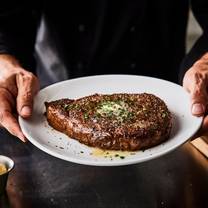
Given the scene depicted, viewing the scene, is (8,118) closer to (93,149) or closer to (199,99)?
(93,149)

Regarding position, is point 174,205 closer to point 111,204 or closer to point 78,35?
point 111,204

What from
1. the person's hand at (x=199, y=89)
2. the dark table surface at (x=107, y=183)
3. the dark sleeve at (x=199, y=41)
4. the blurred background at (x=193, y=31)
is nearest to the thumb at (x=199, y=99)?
the person's hand at (x=199, y=89)

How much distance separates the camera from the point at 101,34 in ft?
5.84

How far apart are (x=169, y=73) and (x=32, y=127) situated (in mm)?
876

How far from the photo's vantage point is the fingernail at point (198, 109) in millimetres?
1215

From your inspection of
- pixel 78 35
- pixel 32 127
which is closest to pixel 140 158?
pixel 32 127

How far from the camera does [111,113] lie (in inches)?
47.9

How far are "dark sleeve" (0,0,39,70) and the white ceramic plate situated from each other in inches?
13.6

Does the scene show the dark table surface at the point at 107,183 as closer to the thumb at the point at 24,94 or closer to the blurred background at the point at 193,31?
the thumb at the point at 24,94

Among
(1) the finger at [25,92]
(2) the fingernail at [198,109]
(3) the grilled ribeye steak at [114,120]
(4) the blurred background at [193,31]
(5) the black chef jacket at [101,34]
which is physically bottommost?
(4) the blurred background at [193,31]

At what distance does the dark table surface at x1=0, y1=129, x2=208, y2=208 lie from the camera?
1.12 metres

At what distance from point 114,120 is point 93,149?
0.09 m

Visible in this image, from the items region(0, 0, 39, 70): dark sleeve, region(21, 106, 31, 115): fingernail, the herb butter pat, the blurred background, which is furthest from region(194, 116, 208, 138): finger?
the blurred background

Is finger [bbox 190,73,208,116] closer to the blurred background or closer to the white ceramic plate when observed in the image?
the white ceramic plate
